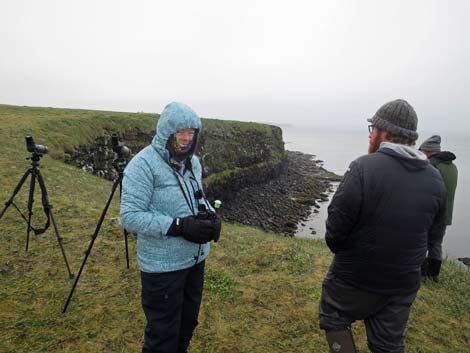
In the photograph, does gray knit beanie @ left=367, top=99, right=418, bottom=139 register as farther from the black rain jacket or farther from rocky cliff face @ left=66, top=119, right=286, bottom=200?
rocky cliff face @ left=66, top=119, right=286, bottom=200

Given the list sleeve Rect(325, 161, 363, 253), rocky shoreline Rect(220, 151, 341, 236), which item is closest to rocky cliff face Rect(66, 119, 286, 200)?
rocky shoreline Rect(220, 151, 341, 236)

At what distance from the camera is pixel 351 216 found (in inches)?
112

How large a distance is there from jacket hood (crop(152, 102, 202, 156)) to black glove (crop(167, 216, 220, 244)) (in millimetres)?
818

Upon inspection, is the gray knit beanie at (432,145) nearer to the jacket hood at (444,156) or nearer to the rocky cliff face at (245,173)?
the jacket hood at (444,156)

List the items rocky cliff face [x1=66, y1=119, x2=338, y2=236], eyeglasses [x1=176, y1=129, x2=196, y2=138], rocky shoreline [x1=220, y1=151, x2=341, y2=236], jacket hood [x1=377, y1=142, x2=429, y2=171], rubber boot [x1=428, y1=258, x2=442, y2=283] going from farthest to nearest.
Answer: rocky shoreline [x1=220, y1=151, x2=341, y2=236]
rocky cliff face [x1=66, y1=119, x2=338, y2=236]
rubber boot [x1=428, y1=258, x2=442, y2=283]
eyeglasses [x1=176, y1=129, x2=196, y2=138]
jacket hood [x1=377, y1=142, x2=429, y2=171]

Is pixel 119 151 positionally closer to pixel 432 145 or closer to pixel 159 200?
pixel 159 200

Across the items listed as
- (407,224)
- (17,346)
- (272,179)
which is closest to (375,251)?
(407,224)

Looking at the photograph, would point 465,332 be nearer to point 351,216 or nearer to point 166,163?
point 351,216

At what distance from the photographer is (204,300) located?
5.82 meters

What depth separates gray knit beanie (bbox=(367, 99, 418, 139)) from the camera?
9.55 ft

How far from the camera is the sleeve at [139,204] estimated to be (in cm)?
312

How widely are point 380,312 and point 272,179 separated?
159ft

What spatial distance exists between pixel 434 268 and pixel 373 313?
522 centimetres

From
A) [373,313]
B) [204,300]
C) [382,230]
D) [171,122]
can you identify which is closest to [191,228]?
[171,122]
